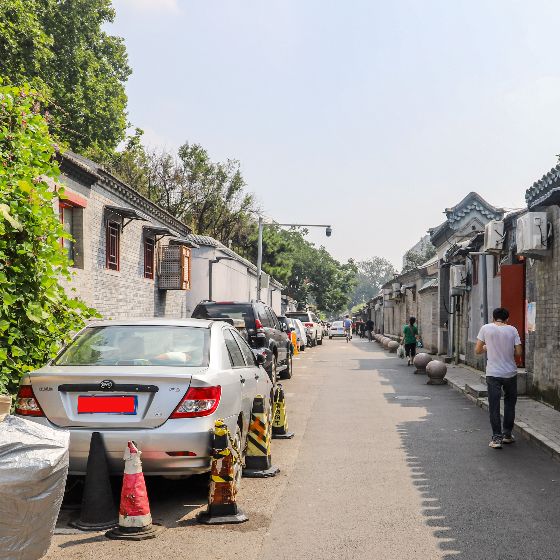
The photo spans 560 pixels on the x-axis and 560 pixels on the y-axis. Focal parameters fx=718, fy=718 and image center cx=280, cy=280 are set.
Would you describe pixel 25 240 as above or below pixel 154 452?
above

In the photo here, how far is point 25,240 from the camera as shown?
7762 millimetres

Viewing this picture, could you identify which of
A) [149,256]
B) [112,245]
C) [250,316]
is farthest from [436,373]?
[149,256]

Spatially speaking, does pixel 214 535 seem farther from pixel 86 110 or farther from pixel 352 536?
pixel 86 110

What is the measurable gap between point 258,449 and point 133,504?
2.26 m

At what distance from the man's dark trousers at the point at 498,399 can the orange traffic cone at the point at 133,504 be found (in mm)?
5069

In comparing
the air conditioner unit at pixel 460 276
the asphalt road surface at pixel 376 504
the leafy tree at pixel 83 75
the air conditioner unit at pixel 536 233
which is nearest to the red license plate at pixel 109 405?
the asphalt road surface at pixel 376 504

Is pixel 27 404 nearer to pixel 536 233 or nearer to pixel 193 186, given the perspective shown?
pixel 536 233

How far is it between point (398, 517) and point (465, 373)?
1443 cm

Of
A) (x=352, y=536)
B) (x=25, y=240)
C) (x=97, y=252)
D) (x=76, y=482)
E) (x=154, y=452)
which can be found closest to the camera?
(x=352, y=536)

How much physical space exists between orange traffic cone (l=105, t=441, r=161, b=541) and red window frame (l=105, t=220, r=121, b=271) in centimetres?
1230

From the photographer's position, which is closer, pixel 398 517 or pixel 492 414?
pixel 398 517

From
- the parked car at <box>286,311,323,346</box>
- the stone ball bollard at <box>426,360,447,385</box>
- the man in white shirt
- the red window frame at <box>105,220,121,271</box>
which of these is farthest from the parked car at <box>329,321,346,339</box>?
the man in white shirt

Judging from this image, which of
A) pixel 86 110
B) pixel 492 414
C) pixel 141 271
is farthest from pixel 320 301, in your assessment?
pixel 492 414

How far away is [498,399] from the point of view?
29.3 ft
